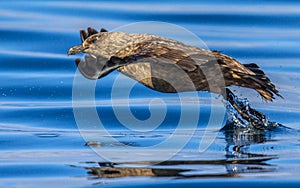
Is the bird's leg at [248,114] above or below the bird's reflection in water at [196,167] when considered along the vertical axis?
above

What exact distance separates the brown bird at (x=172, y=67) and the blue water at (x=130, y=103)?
0.45 meters

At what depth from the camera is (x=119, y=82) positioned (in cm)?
966

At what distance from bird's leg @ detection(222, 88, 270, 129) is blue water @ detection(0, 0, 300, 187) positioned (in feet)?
0.58

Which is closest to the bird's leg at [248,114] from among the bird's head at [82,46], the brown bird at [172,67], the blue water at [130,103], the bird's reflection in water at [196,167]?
the blue water at [130,103]

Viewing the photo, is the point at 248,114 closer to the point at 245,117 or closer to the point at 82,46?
the point at 245,117

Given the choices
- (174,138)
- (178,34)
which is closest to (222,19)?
(178,34)

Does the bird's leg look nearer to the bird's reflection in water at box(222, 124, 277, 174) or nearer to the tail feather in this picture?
the bird's reflection in water at box(222, 124, 277, 174)

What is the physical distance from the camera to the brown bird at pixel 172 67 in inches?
266

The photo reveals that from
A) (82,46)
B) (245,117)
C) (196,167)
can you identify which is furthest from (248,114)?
(196,167)

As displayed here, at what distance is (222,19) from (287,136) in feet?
16.1

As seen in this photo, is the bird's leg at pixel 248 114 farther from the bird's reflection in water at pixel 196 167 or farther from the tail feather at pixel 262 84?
the bird's reflection in water at pixel 196 167

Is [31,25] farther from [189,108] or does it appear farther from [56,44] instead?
[189,108]

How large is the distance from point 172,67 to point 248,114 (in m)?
1.17

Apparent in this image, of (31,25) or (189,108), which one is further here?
(31,25)
